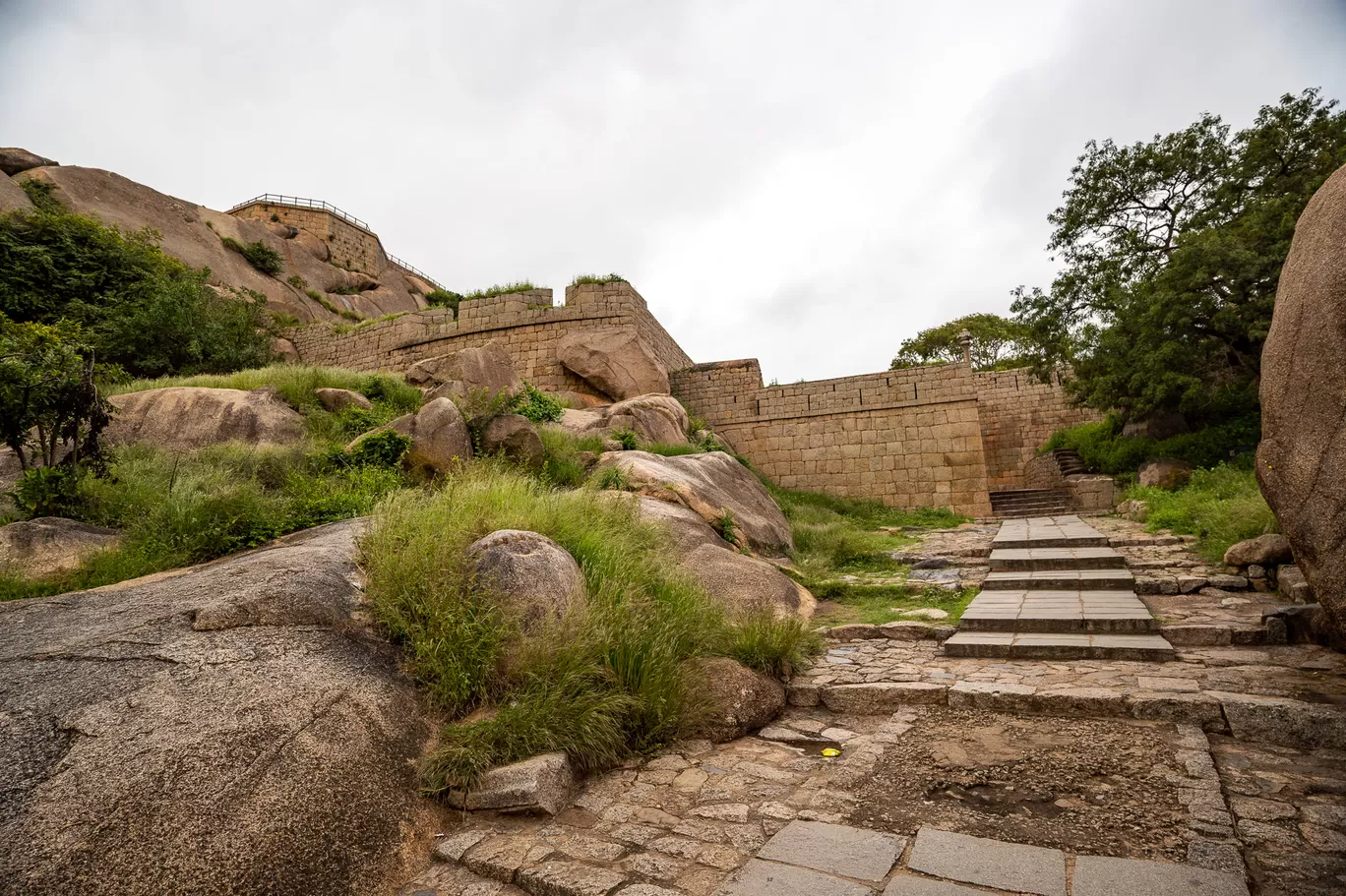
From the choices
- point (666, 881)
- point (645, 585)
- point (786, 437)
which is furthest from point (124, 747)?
point (786, 437)

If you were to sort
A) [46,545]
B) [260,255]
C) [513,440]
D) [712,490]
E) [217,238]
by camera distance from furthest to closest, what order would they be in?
[260,255] → [217,238] → [712,490] → [513,440] → [46,545]

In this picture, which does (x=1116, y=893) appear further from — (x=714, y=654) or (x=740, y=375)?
(x=740, y=375)

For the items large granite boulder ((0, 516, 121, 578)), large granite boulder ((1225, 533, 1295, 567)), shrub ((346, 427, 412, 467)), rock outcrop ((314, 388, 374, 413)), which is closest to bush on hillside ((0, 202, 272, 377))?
rock outcrop ((314, 388, 374, 413))

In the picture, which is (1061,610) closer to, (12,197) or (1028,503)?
(1028,503)

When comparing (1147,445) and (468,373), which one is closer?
(468,373)

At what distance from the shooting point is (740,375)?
16.3 m

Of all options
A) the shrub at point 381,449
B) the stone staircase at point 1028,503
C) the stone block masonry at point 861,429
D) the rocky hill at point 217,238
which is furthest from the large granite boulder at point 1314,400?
the rocky hill at point 217,238

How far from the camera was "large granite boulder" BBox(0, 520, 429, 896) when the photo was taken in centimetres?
210

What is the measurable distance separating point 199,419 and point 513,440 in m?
4.47

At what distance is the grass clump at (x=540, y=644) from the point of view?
10.4 feet

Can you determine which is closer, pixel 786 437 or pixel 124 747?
pixel 124 747

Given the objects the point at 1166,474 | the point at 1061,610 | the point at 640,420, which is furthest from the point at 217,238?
the point at 1166,474

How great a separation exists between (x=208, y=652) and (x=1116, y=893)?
381 centimetres

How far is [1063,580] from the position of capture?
645cm
